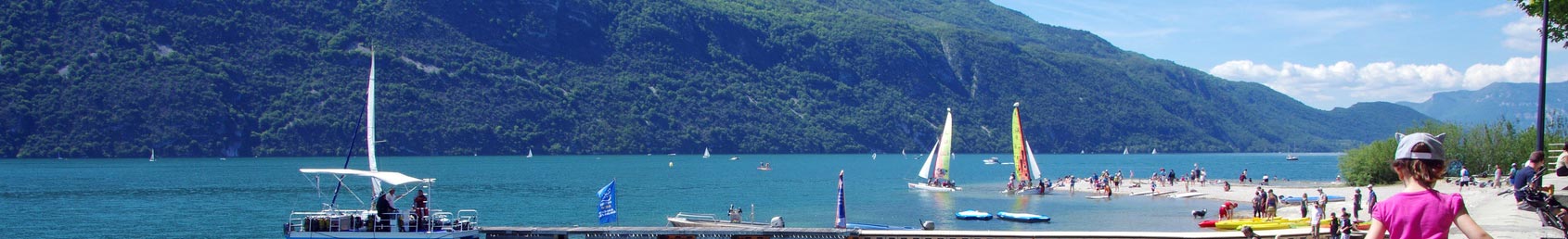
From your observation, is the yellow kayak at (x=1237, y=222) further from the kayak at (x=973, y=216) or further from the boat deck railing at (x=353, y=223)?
the boat deck railing at (x=353, y=223)

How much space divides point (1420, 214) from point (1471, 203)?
1357 inches

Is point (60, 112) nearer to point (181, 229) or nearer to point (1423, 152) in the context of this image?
point (181, 229)

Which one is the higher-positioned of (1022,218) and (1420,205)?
(1420,205)

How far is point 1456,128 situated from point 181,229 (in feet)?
199

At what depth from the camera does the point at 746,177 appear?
11519 cm

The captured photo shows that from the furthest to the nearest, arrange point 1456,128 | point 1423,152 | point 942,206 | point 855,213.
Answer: point 1456,128
point 942,206
point 855,213
point 1423,152

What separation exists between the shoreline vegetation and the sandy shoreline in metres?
1.66

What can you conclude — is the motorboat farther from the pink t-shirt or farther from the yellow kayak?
the pink t-shirt

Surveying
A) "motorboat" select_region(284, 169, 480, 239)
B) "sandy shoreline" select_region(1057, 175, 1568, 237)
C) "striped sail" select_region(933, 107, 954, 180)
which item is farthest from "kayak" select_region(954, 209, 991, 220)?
"striped sail" select_region(933, 107, 954, 180)

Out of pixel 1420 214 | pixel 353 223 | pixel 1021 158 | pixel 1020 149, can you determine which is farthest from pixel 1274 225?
pixel 1021 158

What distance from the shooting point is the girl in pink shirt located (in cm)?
567

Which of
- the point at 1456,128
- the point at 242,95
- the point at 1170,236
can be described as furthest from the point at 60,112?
the point at 1170,236

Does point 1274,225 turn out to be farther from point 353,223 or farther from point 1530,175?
point 353,223

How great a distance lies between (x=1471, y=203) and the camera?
36.4m
